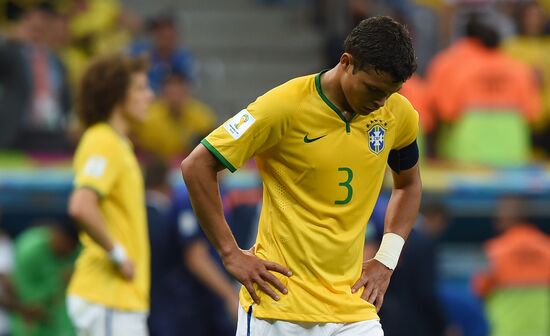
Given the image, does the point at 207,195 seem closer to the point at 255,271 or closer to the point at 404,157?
the point at 255,271

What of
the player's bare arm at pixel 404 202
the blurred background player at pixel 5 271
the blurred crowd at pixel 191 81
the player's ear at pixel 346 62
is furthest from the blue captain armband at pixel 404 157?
the blurred crowd at pixel 191 81

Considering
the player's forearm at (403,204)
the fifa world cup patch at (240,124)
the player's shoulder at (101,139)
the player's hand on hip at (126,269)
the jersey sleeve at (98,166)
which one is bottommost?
the player's hand on hip at (126,269)

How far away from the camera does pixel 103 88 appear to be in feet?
23.4

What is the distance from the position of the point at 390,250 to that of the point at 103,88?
2.31 meters

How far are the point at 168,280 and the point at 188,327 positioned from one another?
0.39 meters

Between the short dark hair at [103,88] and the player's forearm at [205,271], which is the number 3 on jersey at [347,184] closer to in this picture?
the short dark hair at [103,88]

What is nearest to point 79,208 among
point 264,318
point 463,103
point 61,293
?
point 264,318

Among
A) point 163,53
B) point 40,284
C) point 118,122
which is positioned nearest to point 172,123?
point 163,53

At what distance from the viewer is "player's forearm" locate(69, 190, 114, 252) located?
6672 mm

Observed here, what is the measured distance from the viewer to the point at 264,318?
16.7ft

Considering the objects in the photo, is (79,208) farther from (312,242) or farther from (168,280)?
(168,280)

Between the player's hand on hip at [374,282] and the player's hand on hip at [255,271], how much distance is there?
1.10 ft

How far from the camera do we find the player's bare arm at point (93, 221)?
263 inches

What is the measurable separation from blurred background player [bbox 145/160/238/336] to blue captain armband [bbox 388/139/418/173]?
3892 millimetres
